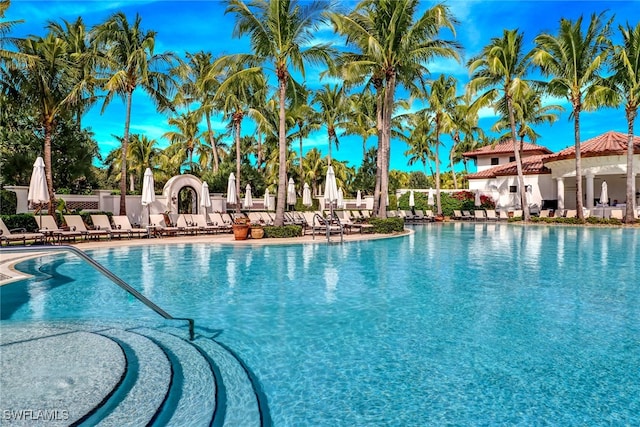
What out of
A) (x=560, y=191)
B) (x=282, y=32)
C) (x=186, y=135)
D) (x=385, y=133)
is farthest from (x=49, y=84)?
(x=560, y=191)

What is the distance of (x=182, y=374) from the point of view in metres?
3.87

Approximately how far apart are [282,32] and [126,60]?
975cm

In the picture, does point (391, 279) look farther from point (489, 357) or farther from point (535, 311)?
point (489, 357)

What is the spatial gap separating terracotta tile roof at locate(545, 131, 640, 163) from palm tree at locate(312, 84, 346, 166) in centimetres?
1725

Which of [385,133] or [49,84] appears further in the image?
[385,133]

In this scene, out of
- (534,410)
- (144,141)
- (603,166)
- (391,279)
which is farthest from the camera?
(144,141)

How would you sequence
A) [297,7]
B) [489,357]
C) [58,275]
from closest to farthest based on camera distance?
[489,357]
[58,275]
[297,7]

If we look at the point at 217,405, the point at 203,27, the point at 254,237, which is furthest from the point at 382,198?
the point at 217,405

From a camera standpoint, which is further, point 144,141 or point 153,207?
point 144,141

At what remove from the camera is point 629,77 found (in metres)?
22.7

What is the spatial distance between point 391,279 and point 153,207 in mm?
18778

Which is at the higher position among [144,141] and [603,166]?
[144,141]

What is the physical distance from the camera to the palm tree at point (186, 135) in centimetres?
3603

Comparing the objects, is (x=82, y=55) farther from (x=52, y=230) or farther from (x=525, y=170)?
(x=525, y=170)
